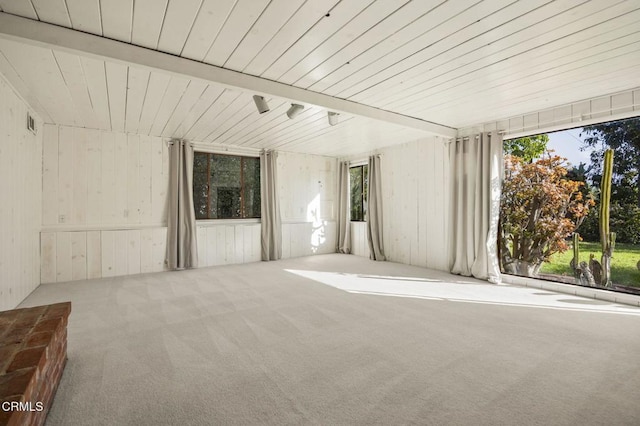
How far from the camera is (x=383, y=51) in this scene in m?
2.51

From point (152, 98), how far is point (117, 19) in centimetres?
160

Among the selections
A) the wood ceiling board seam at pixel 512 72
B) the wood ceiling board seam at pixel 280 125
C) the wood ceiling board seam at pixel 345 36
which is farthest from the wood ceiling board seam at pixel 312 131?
the wood ceiling board seam at pixel 345 36

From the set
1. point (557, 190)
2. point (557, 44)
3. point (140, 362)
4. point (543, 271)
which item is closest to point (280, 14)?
point (557, 44)

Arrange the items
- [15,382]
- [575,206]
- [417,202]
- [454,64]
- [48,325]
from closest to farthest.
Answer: [15,382] → [48,325] → [454,64] → [575,206] → [417,202]

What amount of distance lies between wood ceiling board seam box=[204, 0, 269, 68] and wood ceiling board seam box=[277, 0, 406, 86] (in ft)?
1.82

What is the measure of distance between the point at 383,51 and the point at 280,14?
926 mm

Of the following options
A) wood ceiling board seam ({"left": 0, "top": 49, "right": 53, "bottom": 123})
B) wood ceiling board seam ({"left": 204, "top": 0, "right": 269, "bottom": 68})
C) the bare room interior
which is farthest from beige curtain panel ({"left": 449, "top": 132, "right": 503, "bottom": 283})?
wood ceiling board seam ({"left": 0, "top": 49, "right": 53, "bottom": 123})

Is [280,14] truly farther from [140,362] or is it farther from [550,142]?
[550,142]

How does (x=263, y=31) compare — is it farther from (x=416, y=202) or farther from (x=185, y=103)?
(x=416, y=202)

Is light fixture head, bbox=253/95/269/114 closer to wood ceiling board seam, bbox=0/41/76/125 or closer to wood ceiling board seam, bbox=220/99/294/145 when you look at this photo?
wood ceiling board seam, bbox=220/99/294/145

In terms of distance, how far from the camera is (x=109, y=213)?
200 inches

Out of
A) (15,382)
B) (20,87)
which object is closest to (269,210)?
(20,87)

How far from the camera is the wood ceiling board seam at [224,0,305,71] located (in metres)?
1.95

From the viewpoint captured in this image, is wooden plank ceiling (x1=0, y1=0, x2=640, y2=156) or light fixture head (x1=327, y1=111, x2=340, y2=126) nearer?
wooden plank ceiling (x1=0, y1=0, x2=640, y2=156)
